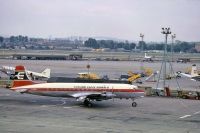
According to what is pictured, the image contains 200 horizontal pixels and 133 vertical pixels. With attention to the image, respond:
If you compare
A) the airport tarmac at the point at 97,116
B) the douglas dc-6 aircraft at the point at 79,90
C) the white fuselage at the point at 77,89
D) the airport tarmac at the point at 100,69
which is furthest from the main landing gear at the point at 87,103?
the airport tarmac at the point at 100,69

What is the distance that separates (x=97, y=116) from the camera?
5341 cm

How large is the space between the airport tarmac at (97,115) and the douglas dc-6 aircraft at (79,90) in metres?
1.49

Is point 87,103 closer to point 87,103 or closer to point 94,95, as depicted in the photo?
point 87,103

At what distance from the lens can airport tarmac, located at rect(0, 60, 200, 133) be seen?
1756 inches

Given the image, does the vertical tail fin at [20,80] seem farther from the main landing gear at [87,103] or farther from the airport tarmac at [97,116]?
the main landing gear at [87,103]

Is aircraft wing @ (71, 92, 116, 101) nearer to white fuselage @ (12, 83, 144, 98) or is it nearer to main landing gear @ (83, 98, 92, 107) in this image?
white fuselage @ (12, 83, 144, 98)

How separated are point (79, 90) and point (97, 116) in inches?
426

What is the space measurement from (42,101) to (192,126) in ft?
86.0

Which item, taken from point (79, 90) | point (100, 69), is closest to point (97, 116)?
point (79, 90)

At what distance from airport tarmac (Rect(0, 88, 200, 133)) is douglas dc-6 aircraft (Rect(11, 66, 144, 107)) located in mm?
1496

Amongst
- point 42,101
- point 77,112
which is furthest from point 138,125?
point 42,101

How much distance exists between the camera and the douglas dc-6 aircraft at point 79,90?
62156mm

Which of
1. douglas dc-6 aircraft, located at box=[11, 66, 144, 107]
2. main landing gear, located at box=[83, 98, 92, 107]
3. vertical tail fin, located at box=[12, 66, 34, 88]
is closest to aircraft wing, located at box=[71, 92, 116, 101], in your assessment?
douglas dc-6 aircraft, located at box=[11, 66, 144, 107]

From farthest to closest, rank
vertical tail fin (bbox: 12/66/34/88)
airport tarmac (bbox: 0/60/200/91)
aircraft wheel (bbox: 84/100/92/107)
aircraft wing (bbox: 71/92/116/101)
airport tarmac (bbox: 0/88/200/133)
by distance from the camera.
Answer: airport tarmac (bbox: 0/60/200/91) < vertical tail fin (bbox: 12/66/34/88) < aircraft wheel (bbox: 84/100/92/107) < aircraft wing (bbox: 71/92/116/101) < airport tarmac (bbox: 0/88/200/133)
